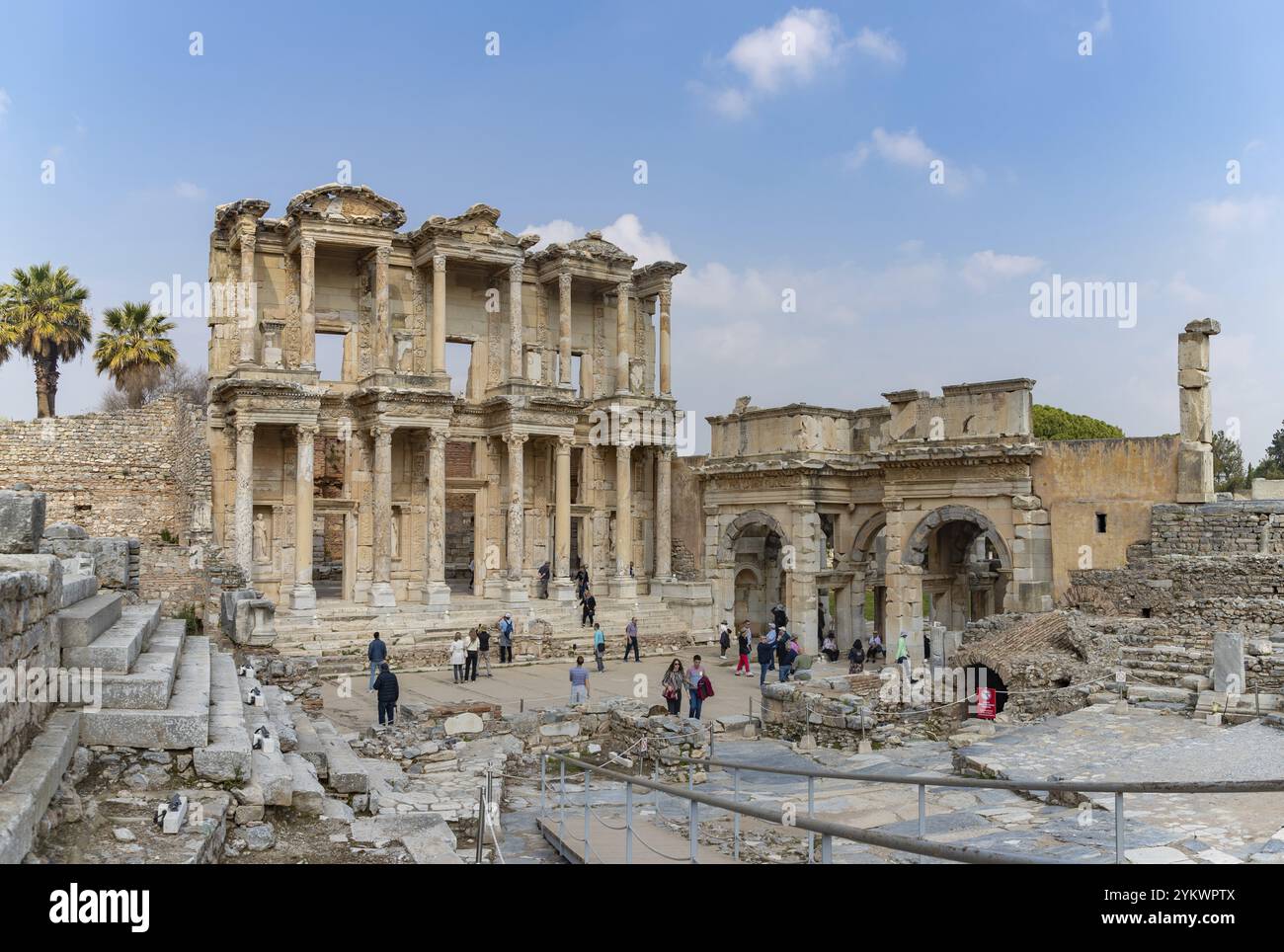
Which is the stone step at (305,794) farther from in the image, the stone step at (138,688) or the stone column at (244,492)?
the stone column at (244,492)

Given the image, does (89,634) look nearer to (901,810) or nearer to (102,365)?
(901,810)

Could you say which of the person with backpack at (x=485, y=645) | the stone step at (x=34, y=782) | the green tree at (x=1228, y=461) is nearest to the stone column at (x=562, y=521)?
the person with backpack at (x=485, y=645)

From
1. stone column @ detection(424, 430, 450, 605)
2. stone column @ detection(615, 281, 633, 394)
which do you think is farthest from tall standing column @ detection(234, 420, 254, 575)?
stone column @ detection(615, 281, 633, 394)

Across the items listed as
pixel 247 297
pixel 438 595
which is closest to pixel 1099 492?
pixel 438 595

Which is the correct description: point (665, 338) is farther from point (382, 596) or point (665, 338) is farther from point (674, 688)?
point (674, 688)

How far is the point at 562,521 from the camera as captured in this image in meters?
30.6

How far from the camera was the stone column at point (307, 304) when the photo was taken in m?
27.7

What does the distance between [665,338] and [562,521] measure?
7209 mm

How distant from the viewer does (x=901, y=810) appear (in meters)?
10.9

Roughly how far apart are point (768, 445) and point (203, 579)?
15.0m

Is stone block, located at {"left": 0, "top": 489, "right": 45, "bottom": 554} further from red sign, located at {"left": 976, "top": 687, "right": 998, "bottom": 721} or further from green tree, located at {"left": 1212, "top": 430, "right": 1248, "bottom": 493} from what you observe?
green tree, located at {"left": 1212, "top": 430, "right": 1248, "bottom": 493}

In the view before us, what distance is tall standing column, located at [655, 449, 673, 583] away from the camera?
32812 mm

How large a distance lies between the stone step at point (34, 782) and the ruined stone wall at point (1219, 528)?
65.3 ft
